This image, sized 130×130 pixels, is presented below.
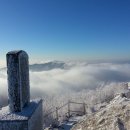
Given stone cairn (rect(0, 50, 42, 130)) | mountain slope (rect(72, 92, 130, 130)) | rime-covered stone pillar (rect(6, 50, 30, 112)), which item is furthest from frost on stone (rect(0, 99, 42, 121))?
mountain slope (rect(72, 92, 130, 130))

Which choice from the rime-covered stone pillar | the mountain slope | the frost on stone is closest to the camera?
the mountain slope

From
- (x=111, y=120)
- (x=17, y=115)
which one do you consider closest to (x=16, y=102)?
Result: (x=17, y=115)

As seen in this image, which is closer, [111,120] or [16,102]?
[111,120]

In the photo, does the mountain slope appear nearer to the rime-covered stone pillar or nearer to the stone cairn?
the stone cairn

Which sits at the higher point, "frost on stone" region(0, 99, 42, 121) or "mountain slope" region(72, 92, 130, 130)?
"frost on stone" region(0, 99, 42, 121)

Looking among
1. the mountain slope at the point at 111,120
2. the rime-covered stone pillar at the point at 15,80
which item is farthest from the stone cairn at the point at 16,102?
the mountain slope at the point at 111,120

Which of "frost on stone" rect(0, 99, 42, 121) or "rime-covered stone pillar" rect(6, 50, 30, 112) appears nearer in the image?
"frost on stone" rect(0, 99, 42, 121)

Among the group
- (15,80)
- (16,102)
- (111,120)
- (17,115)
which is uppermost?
(15,80)

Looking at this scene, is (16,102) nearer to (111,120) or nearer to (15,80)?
(15,80)

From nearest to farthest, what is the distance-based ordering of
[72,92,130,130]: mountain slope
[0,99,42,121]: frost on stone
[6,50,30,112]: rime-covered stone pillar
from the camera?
[72,92,130,130]: mountain slope
[0,99,42,121]: frost on stone
[6,50,30,112]: rime-covered stone pillar

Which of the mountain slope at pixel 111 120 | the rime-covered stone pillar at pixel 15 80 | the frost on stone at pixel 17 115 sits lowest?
the mountain slope at pixel 111 120

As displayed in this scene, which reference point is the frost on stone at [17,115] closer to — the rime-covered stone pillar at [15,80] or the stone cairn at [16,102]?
the stone cairn at [16,102]

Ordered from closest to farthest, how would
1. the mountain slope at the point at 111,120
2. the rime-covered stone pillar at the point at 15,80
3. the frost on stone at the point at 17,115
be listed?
the mountain slope at the point at 111,120
the frost on stone at the point at 17,115
the rime-covered stone pillar at the point at 15,80

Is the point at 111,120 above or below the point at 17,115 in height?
below
